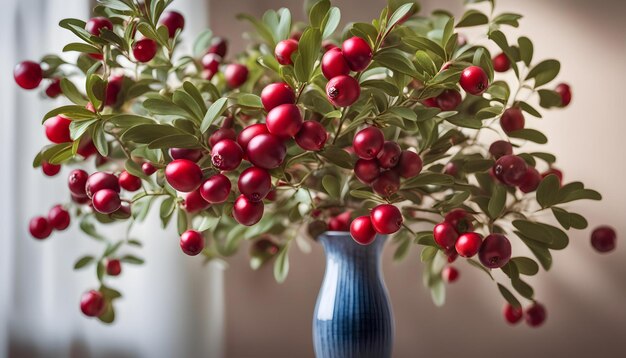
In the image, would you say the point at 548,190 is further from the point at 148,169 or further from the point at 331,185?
the point at 148,169

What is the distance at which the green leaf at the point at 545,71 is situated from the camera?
0.95 m

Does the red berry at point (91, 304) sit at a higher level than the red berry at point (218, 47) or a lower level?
lower

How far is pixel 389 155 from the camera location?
0.83m

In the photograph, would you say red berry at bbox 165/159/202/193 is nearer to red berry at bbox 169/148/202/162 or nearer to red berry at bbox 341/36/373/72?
red berry at bbox 169/148/202/162

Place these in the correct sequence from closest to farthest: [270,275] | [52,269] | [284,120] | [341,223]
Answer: [284,120] < [341,223] < [52,269] < [270,275]

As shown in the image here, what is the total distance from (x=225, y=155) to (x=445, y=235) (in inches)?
11.9

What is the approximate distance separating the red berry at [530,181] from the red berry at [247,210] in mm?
372

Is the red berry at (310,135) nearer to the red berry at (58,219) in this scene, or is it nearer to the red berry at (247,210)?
the red berry at (247,210)

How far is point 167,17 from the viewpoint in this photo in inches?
37.9

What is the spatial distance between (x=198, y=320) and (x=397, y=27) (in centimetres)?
89

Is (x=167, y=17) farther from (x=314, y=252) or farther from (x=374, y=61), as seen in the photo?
(x=314, y=252)

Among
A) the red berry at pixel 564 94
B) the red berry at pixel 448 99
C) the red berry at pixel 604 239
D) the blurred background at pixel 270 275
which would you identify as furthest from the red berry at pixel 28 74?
the red berry at pixel 604 239

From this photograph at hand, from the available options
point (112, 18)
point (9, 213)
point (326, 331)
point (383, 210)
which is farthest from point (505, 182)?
point (9, 213)

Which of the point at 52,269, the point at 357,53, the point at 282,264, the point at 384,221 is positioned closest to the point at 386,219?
the point at 384,221
